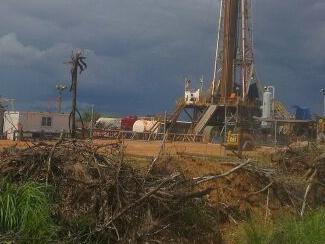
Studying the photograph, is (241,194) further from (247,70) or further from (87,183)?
(247,70)

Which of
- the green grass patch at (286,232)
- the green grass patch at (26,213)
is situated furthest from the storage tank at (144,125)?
the green grass patch at (26,213)

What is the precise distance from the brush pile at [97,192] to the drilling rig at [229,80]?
54440 mm

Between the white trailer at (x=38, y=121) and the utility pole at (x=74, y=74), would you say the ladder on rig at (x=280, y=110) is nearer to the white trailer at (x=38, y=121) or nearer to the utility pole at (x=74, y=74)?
the white trailer at (x=38, y=121)

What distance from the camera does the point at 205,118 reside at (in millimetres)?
66812

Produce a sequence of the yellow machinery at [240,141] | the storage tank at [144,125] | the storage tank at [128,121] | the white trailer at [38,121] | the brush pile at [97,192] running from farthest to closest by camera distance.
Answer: the storage tank at [128,121], the storage tank at [144,125], the white trailer at [38,121], the yellow machinery at [240,141], the brush pile at [97,192]

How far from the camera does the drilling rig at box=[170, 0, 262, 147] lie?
69.3 metres

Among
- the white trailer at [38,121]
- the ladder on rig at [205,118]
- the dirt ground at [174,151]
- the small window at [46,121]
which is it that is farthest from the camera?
the ladder on rig at [205,118]

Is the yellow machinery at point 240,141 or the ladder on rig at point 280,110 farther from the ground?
the ladder on rig at point 280,110

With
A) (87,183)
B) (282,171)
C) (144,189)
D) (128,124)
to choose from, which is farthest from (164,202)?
(128,124)

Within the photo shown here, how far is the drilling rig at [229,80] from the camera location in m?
69.3

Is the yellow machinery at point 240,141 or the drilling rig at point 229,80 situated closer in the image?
the yellow machinery at point 240,141

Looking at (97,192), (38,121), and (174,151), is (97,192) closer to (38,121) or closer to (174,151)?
(174,151)

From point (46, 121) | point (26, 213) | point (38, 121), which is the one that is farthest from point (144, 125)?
point (26, 213)

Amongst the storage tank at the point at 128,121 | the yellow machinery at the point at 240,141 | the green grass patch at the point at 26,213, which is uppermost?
the storage tank at the point at 128,121
